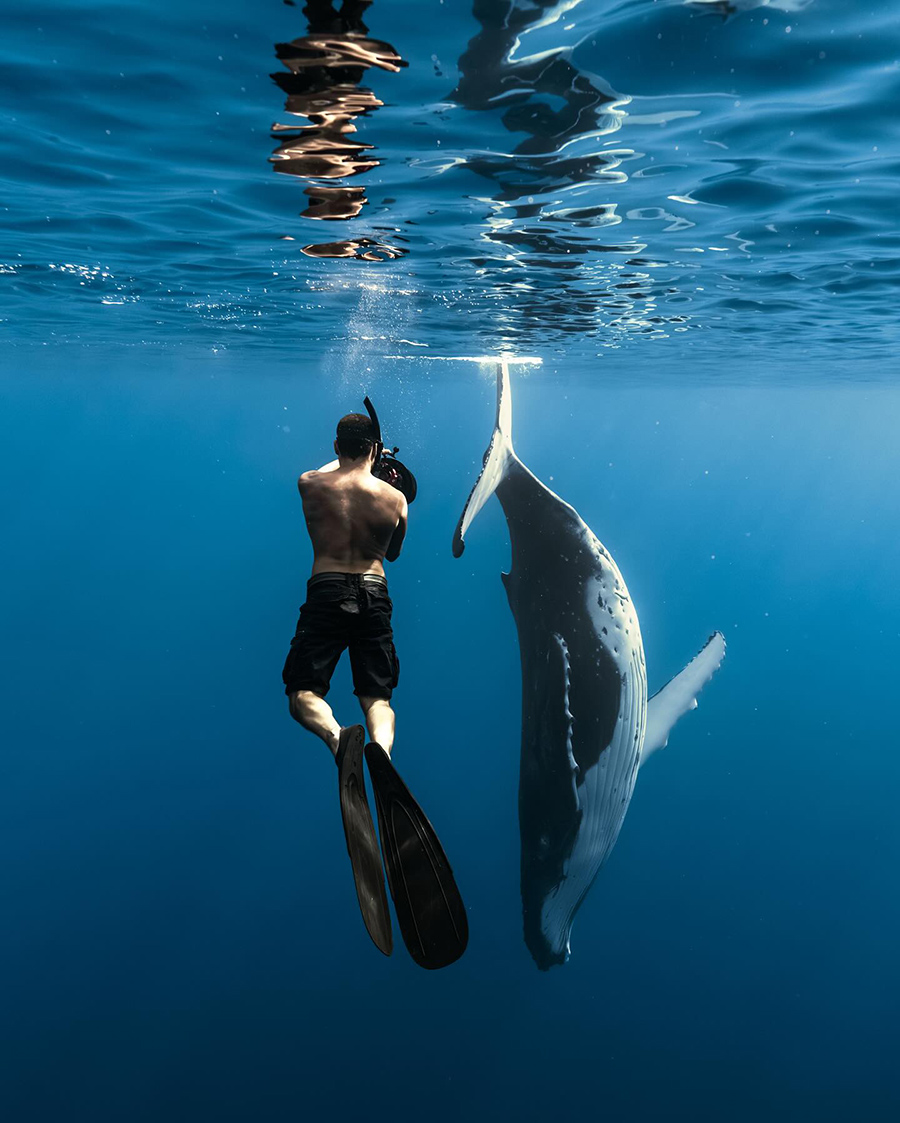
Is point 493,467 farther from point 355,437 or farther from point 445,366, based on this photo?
point 445,366

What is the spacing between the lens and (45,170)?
8.84 metres

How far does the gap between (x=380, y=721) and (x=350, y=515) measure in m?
1.63

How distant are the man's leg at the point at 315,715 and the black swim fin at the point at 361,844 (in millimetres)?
403

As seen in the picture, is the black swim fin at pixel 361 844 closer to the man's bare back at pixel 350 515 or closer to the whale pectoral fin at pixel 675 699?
the man's bare back at pixel 350 515

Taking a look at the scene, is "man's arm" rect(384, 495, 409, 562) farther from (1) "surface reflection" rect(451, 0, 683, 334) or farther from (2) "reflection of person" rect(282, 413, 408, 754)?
(1) "surface reflection" rect(451, 0, 683, 334)

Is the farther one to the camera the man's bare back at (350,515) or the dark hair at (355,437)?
the dark hair at (355,437)

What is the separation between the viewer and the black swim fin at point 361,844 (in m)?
4.05

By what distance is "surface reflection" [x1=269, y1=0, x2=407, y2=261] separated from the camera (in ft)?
16.7

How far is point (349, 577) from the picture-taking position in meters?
5.39

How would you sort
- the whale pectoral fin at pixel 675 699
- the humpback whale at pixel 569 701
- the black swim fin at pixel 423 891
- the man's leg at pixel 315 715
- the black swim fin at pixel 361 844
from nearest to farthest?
the black swim fin at pixel 423 891, the black swim fin at pixel 361 844, the man's leg at pixel 315 715, the humpback whale at pixel 569 701, the whale pectoral fin at pixel 675 699

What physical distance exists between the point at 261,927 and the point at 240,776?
63.6 feet

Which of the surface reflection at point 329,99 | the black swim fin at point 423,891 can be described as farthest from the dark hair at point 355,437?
the surface reflection at point 329,99

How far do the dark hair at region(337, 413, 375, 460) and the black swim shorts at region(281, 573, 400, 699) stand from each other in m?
1.00

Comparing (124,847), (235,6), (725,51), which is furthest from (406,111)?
(124,847)
